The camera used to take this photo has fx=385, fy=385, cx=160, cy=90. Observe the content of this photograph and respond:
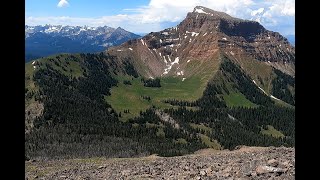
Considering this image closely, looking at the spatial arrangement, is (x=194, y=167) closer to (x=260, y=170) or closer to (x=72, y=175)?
(x=260, y=170)

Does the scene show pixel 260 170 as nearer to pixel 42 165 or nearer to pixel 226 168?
pixel 226 168

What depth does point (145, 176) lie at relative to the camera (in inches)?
1319

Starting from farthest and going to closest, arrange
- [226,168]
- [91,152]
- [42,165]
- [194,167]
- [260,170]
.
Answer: [91,152] → [42,165] → [194,167] → [226,168] → [260,170]
